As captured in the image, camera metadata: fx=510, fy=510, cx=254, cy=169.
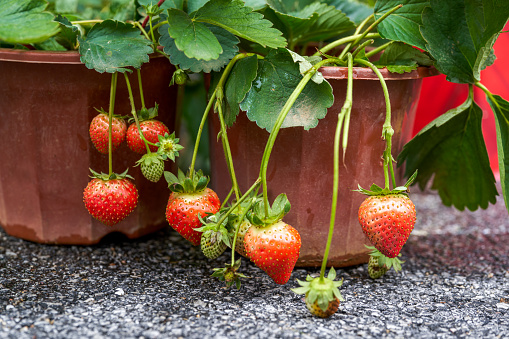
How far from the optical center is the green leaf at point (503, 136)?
0.94 metres

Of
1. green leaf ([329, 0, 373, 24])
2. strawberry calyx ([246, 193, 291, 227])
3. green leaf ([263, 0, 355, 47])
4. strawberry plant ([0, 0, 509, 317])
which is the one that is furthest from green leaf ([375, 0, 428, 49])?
strawberry calyx ([246, 193, 291, 227])

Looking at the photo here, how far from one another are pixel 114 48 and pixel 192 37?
16 cm

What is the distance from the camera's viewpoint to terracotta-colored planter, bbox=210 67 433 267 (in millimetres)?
936

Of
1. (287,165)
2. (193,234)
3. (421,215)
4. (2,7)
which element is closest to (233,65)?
(287,165)

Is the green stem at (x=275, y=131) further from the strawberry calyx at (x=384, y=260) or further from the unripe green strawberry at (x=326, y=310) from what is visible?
the strawberry calyx at (x=384, y=260)

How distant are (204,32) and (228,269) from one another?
406 mm

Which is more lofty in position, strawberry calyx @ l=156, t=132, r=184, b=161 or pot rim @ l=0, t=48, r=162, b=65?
pot rim @ l=0, t=48, r=162, b=65

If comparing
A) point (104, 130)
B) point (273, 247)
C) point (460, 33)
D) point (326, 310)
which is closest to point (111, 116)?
point (104, 130)

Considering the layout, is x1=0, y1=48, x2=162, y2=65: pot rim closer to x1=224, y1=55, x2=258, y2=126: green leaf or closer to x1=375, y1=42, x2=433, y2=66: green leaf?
x1=224, y1=55, x2=258, y2=126: green leaf

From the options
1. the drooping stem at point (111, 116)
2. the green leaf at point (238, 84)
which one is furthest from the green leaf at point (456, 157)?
the drooping stem at point (111, 116)

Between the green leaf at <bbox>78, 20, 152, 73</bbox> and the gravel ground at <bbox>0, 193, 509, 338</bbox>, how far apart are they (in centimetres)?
40

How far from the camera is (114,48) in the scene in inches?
36.4

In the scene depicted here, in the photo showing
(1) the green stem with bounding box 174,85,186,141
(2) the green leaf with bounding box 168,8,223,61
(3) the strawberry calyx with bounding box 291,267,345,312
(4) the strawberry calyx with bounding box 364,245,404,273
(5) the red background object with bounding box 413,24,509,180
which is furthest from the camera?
(5) the red background object with bounding box 413,24,509,180

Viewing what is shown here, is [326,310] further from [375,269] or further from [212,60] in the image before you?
[212,60]
